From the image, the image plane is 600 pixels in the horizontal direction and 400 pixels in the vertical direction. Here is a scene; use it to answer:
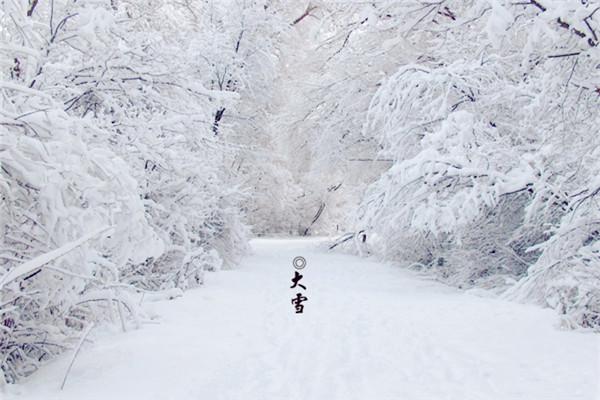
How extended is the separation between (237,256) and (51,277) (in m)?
9.95

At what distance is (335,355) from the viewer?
17.4ft

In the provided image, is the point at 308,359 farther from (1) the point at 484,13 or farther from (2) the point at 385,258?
(2) the point at 385,258

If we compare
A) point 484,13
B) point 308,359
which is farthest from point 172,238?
point 484,13

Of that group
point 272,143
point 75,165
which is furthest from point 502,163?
point 272,143

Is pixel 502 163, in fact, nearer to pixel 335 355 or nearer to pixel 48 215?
pixel 335 355

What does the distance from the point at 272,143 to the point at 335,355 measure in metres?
13.7

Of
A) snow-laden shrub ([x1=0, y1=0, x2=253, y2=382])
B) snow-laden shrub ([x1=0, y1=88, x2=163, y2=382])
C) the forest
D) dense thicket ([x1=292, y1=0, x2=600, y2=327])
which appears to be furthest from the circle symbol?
snow-laden shrub ([x1=0, y1=88, x2=163, y2=382])

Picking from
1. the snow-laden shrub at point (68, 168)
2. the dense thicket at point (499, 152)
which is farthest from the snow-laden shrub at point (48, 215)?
the dense thicket at point (499, 152)

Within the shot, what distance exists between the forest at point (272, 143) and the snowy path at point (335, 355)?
1.12ft

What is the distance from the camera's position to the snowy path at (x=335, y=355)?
13.6 ft

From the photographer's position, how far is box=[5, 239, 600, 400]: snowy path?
4141 millimetres

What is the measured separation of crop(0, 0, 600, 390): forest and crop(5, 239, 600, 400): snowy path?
13.5 inches

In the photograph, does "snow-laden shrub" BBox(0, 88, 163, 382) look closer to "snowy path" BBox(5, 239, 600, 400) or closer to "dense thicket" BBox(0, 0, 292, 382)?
"dense thicket" BBox(0, 0, 292, 382)

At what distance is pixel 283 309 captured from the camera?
7793mm
